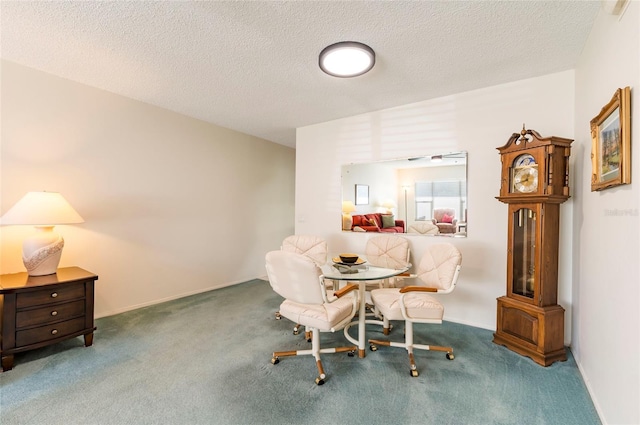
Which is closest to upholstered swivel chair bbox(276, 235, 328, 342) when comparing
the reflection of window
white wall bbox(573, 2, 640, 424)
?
the reflection of window

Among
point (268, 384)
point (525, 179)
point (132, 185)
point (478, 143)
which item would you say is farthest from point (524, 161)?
point (132, 185)

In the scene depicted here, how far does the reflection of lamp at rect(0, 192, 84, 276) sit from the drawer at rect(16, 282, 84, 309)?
1.02 feet

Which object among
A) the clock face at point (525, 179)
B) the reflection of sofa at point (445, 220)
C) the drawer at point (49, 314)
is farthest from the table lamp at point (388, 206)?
the drawer at point (49, 314)

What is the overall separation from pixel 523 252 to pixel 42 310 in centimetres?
433

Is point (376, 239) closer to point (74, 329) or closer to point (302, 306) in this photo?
point (302, 306)

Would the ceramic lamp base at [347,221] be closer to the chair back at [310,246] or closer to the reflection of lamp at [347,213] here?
the reflection of lamp at [347,213]

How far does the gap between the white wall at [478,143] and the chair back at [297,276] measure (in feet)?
6.36

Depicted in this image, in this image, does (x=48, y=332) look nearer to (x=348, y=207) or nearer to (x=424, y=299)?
(x=424, y=299)

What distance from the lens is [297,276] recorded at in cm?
206

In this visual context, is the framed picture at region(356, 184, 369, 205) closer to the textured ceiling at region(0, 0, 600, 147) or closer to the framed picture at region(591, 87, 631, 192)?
the textured ceiling at region(0, 0, 600, 147)

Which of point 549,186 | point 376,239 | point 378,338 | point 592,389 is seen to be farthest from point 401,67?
point 592,389

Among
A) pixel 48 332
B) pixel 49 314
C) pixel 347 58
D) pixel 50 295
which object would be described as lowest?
pixel 48 332

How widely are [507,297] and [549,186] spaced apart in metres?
1.09

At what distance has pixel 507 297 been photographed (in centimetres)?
265
